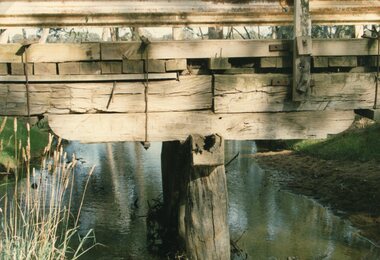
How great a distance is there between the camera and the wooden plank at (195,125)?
4836 millimetres

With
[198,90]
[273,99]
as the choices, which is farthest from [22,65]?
[273,99]

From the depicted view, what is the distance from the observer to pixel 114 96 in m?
4.85

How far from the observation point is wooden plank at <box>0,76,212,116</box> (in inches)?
188

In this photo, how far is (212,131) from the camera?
5012 mm

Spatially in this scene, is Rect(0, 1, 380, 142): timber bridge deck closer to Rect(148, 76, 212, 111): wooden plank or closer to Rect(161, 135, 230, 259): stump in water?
Rect(148, 76, 212, 111): wooden plank

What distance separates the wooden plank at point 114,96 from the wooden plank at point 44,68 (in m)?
0.11

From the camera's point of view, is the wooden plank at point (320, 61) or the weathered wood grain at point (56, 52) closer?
the weathered wood grain at point (56, 52)

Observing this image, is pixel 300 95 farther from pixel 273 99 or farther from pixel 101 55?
pixel 101 55

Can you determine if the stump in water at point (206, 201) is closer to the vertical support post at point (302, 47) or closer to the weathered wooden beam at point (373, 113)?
the vertical support post at point (302, 47)

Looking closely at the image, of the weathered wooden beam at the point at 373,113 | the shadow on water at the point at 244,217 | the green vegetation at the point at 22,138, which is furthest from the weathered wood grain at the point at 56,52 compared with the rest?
the green vegetation at the point at 22,138

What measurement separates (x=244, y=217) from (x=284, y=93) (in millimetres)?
5123

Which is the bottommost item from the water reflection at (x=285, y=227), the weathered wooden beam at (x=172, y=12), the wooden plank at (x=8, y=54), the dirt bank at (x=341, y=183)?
the water reflection at (x=285, y=227)

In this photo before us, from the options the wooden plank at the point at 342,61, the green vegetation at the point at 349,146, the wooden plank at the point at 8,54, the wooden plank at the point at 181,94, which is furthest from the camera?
the green vegetation at the point at 349,146

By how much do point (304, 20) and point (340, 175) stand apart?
8150mm
